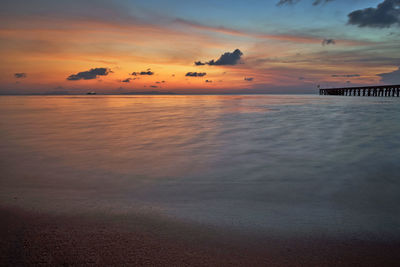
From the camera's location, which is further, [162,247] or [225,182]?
[225,182]

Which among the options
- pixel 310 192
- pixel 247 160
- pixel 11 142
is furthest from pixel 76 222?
pixel 11 142

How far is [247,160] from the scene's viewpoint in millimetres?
6227

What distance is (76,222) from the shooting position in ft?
9.56

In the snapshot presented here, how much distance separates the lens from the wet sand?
220cm

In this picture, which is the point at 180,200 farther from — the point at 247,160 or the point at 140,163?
the point at 247,160

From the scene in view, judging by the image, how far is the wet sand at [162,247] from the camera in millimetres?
2203

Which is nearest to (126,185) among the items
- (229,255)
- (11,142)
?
(229,255)

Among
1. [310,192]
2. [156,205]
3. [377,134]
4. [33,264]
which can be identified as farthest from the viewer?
[377,134]

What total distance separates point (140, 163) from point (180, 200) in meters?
2.55

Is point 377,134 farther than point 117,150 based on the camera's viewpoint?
Yes

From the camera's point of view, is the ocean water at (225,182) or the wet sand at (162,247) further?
the ocean water at (225,182)

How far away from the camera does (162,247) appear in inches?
94.8

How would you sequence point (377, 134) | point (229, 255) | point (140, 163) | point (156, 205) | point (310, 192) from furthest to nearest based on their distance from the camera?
point (377, 134), point (140, 163), point (310, 192), point (156, 205), point (229, 255)

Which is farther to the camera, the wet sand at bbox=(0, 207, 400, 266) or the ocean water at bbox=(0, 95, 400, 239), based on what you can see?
the ocean water at bbox=(0, 95, 400, 239)
